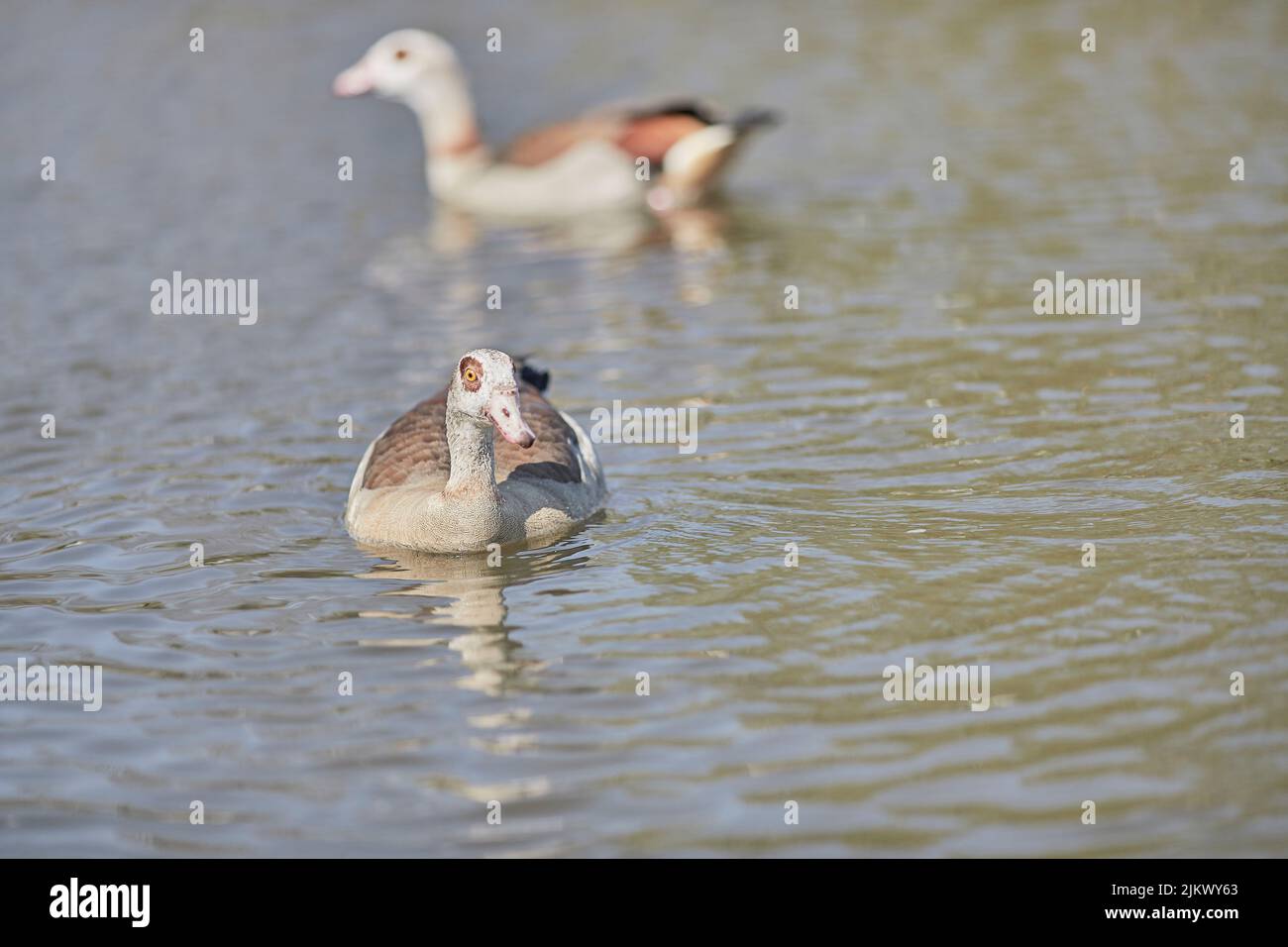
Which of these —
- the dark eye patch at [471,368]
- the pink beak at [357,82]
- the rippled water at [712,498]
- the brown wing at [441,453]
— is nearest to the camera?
the rippled water at [712,498]

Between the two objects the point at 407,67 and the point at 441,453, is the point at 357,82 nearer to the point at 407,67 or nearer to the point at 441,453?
the point at 407,67

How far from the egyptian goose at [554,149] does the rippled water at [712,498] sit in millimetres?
699

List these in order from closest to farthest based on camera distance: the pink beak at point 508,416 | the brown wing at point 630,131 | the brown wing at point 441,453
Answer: the pink beak at point 508,416, the brown wing at point 441,453, the brown wing at point 630,131

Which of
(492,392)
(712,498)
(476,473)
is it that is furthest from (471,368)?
(712,498)

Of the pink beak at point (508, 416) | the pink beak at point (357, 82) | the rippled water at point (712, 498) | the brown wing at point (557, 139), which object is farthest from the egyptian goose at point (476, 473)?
the pink beak at point (357, 82)

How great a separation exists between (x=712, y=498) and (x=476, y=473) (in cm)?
153

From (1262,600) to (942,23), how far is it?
19101 millimetres

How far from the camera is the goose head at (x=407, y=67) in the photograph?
20.8 metres

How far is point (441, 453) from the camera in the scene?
34.2ft

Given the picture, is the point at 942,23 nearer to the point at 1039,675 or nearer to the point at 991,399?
the point at 991,399

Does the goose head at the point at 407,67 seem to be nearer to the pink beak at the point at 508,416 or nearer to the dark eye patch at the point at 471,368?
the dark eye patch at the point at 471,368

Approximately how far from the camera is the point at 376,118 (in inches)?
960

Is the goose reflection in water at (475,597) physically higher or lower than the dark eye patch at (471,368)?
lower
